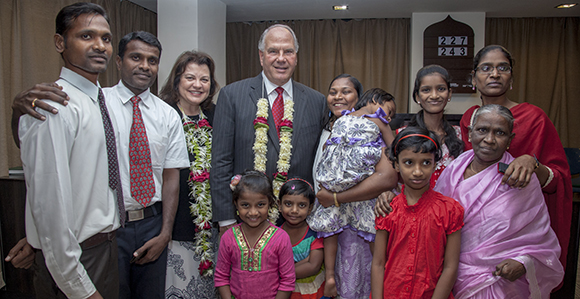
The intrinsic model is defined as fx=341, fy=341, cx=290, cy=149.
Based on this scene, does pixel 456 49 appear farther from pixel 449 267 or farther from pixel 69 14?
pixel 69 14

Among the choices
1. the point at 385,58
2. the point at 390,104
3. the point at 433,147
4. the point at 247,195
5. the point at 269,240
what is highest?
the point at 385,58

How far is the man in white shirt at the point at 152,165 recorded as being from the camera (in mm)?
1747

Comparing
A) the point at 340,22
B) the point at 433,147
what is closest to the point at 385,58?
the point at 340,22

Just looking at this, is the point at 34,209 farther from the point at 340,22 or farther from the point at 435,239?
the point at 340,22

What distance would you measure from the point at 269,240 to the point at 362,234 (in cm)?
49

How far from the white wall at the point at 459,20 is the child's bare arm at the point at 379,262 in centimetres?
459

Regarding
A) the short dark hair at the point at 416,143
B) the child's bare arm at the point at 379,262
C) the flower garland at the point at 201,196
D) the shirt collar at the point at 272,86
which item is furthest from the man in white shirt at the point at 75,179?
the short dark hair at the point at 416,143

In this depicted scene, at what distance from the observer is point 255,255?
1.76 meters

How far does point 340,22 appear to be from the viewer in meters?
6.25

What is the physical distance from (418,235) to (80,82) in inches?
64.4

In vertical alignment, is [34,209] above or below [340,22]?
below

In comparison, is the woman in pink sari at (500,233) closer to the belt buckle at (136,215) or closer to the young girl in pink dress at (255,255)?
the young girl in pink dress at (255,255)

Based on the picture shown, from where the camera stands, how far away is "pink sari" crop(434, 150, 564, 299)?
5.04ft

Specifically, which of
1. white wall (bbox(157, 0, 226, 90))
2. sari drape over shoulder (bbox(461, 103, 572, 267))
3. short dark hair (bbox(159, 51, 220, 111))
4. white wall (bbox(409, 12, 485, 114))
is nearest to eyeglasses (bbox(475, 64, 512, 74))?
sari drape over shoulder (bbox(461, 103, 572, 267))
